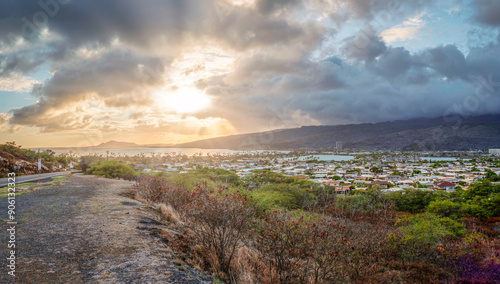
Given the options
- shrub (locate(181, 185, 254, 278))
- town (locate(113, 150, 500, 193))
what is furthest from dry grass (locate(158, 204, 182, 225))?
town (locate(113, 150, 500, 193))

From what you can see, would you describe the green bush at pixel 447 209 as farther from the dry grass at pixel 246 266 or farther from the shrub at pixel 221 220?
the shrub at pixel 221 220

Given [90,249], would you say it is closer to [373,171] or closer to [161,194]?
[161,194]

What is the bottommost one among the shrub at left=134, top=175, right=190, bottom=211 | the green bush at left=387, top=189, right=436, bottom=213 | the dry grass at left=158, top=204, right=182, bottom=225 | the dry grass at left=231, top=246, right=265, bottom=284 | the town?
the town

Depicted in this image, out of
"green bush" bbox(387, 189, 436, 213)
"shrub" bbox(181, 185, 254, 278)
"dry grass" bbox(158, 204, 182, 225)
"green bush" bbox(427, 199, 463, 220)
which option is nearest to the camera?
"shrub" bbox(181, 185, 254, 278)

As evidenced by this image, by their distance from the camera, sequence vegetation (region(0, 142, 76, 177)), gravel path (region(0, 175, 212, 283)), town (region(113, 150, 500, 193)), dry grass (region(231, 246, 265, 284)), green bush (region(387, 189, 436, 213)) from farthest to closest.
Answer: town (region(113, 150, 500, 193)), green bush (region(387, 189, 436, 213)), vegetation (region(0, 142, 76, 177)), dry grass (region(231, 246, 265, 284)), gravel path (region(0, 175, 212, 283))

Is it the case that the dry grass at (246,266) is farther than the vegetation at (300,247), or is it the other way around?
the dry grass at (246,266)

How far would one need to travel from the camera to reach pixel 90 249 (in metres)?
6.26

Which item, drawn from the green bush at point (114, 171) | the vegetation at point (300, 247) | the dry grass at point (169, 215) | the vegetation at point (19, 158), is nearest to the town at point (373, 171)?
the green bush at point (114, 171)

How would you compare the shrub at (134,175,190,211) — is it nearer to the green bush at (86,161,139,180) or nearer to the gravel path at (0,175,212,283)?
the gravel path at (0,175,212,283)

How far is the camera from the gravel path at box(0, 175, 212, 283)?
5.09m

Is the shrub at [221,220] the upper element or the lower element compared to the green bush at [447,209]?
upper

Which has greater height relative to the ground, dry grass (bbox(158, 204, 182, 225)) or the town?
dry grass (bbox(158, 204, 182, 225))

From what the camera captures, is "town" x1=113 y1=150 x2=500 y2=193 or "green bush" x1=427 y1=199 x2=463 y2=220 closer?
"green bush" x1=427 y1=199 x2=463 y2=220

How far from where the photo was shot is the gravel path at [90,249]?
5090 millimetres
